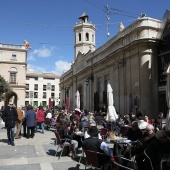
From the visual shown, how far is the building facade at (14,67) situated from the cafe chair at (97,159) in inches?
1811

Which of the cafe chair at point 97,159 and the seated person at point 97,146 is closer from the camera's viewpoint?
the cafe chair at point 97,159

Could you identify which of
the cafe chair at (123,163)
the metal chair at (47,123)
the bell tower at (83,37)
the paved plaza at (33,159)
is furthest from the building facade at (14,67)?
the cafe chair at (123,163)

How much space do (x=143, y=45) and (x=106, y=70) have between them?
6.98 meters

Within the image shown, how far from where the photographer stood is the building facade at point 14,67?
4925cm

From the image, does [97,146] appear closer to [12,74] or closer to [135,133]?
[135,133]

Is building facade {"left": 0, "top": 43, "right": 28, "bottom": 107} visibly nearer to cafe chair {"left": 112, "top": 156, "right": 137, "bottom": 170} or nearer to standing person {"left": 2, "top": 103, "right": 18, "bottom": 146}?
standing person {"left": 2, "top": 103, "right": 18, "bottom": 146}

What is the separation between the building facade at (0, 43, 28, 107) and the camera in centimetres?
4925

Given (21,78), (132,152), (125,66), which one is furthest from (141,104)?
(21,78)

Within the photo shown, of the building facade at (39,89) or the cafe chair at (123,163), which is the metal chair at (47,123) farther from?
the building facade at (39,89)

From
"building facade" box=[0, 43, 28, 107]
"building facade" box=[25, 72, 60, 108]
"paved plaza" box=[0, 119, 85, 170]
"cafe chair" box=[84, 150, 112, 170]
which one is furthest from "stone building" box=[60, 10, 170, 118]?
"building facade" box=[25, 72, 60, 108]

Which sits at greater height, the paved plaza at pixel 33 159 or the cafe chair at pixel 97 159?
the cafe chair at pixel 97 159

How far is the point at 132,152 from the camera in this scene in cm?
586

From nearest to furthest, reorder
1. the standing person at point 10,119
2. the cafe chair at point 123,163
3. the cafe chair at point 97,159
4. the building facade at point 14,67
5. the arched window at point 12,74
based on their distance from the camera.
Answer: the cafe chair at point 123,163
the cafe chair at point 97,159
the standing person at point 10,119
the building facade at point 14,67
the arched window at point 12,74

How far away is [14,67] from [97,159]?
46.8m
